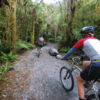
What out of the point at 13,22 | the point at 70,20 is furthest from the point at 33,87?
the point at 70,20

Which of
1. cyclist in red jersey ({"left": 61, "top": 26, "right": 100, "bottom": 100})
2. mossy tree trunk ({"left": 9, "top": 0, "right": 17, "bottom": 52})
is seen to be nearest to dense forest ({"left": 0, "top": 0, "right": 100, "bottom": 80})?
mossy tree trunk ({"left": 9, "top": 0, "right": 17, "bottom": 52})

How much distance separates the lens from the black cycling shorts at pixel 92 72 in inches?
129

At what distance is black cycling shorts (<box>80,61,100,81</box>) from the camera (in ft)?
10.8

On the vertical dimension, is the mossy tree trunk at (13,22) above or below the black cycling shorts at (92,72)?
above

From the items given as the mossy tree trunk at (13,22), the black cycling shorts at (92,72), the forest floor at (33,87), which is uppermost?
the mossy tree trunk at (13,22)

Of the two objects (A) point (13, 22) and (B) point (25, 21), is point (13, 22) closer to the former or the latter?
(A) point (13, 22)

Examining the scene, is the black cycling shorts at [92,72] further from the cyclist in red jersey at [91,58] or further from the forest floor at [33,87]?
the forest floor at [33,87]

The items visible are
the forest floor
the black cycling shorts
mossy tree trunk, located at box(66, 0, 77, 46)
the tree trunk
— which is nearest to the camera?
the black cycling shorts

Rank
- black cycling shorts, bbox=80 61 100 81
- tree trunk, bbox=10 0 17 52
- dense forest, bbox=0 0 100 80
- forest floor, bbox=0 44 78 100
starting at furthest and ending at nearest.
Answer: dense forest, bbox=0 0 100 80, tree trunk, bbox=10 0 17 52, forest floor, bbox=0 44 78 100, black cycling shorts, bbox=80 61 100 81

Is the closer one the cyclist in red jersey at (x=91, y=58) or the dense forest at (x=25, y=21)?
the cyclist in red jersey at (x=91, y=58)

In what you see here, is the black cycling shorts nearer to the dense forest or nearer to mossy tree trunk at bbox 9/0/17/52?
the dense forest

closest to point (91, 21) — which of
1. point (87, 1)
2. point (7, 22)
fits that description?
point (87, 1)

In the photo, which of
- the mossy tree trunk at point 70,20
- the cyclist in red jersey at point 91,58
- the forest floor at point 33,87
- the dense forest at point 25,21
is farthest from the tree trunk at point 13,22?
the cyclist in red jersey at point 91,58

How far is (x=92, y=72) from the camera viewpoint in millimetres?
3361
